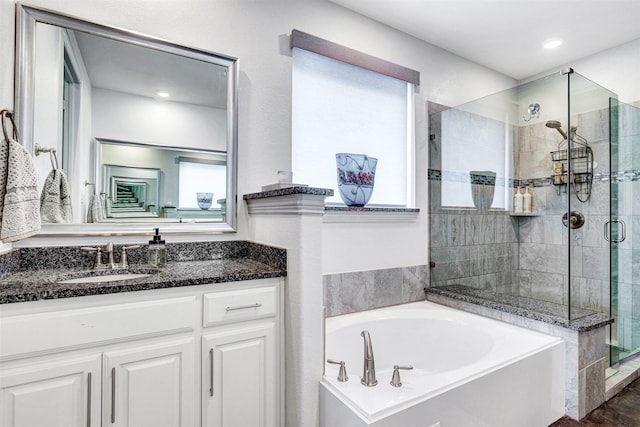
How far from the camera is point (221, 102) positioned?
1.93 meters

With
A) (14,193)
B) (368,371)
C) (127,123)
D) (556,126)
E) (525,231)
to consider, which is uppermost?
(556,126)

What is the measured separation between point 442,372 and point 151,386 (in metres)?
1.49

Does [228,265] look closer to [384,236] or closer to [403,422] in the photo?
[403,422]

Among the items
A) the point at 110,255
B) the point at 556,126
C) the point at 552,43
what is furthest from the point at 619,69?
the point at 110,255

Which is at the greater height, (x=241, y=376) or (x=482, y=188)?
(x=482, y=188)

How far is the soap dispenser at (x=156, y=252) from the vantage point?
1642 mm

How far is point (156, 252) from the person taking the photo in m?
1.64

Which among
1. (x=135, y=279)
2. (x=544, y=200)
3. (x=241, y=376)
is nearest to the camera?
(x=135, y=279)

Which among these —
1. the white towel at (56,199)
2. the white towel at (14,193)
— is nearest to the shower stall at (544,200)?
the white towel at (56,199)

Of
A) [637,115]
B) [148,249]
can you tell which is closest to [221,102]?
[148,249]

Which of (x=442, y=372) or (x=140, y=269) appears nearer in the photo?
(x=140, y=269)

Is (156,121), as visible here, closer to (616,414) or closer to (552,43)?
(616,414)

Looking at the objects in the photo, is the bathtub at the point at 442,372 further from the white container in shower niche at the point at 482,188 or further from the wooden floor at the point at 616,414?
the white container in shower niche at the point at 482,188

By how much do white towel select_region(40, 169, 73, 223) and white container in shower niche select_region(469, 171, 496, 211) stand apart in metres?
2.78
